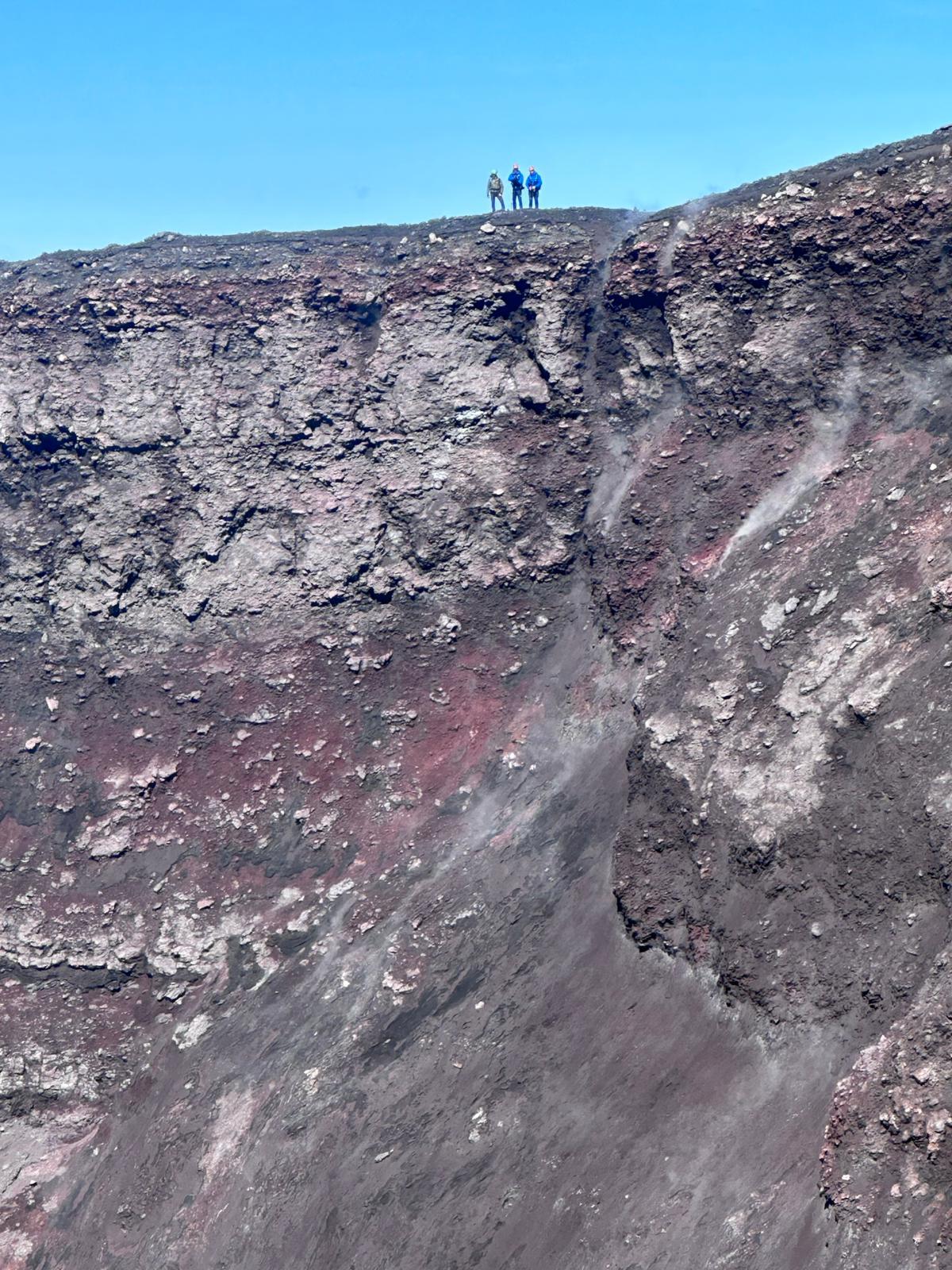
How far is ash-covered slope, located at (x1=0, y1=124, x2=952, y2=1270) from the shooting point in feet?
48.3

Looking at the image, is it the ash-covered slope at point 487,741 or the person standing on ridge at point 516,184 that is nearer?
the ash-covered slope at point 487,741

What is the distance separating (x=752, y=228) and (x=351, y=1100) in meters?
20.1

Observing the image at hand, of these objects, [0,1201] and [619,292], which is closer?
[0,1201]

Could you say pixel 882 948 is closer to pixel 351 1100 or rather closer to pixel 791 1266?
pixel 791 1266

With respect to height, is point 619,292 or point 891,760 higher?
point 619,292

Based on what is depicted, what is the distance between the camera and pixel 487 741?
74.4 feet

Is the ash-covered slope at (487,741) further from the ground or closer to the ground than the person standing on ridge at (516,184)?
closer to the ground

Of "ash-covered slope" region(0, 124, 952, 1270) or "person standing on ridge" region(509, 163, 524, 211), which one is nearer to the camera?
"ash-covered slope" region(0, 124, 952, 1270)

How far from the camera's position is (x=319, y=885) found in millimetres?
21672

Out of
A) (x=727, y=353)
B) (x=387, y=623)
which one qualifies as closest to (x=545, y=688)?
(x=387, y=623)

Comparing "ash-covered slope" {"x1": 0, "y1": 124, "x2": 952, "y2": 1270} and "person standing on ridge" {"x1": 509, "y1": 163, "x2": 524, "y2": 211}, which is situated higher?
"person standing on ridge" {"x1": 509, "y1": 163, "x2": 524, "y2": 211}

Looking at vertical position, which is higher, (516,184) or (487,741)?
(516,184)

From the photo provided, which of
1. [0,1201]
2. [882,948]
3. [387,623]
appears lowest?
[0,1201]

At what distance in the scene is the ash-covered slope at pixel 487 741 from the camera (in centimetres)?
1472
